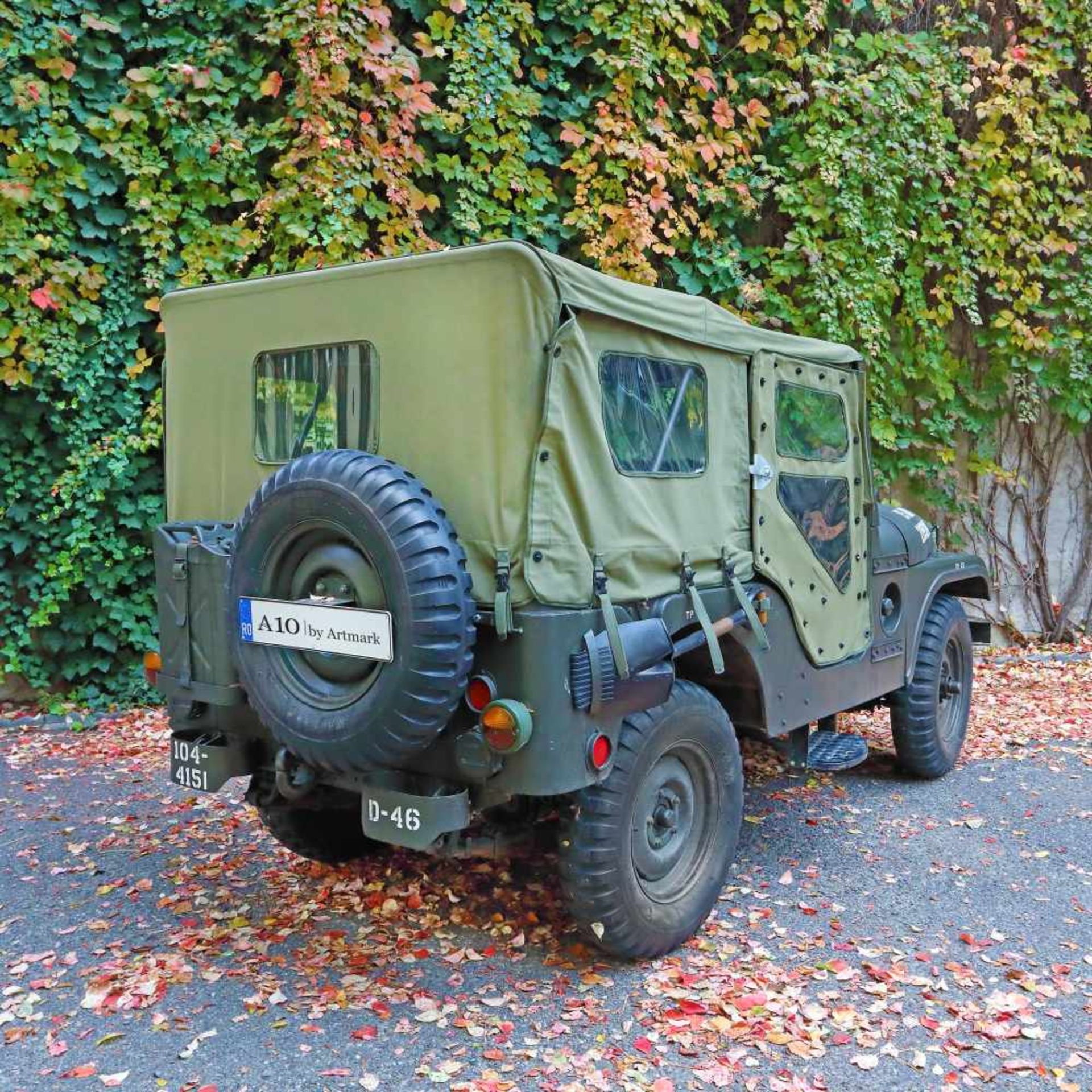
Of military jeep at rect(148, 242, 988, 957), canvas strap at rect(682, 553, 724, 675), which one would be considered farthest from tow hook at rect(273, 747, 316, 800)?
canvas strap at rect(682, 553, 724, 675)

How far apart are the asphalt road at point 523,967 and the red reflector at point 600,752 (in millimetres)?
787

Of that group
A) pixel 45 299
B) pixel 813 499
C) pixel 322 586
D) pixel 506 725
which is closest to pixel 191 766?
pixel 322 586

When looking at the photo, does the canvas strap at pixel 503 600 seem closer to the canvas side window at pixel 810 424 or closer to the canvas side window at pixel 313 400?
the canvas side window at pixel 313 400

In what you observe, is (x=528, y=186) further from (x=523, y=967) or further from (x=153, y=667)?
(x=523, y=967)

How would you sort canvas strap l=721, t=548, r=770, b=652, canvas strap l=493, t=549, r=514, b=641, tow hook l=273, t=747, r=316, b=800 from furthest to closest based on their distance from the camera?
canvas strap l=721, t=548, r=770, b=652, tow hook l=273, t=747, r=316, b=800, canvas strap l=493, t=549, r=514, b=641

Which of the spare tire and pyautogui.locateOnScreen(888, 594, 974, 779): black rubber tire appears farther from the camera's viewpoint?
pyautogui.locateOnScreen(888, 594, 974, 779): black rubber tire

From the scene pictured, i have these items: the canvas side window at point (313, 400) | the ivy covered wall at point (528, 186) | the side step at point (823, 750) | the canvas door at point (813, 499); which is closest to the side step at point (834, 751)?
the side step at point (823, 750)

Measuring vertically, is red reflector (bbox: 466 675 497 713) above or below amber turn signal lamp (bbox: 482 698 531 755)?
above

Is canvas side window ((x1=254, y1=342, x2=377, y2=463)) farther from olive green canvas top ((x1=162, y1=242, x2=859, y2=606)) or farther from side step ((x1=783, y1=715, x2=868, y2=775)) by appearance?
side step ((x1=783, y1=715, x2=868, y2=775))

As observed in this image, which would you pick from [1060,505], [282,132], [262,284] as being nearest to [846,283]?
[1060,505]

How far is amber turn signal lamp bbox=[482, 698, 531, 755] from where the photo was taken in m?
2.97

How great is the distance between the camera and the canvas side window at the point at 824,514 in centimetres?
448

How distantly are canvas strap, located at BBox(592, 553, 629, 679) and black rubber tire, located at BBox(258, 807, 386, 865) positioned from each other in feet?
5.10

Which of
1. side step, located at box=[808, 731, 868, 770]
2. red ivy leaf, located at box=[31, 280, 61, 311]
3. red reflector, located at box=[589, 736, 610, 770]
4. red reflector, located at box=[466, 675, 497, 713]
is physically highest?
red ivy leaf, located at box=[31, 280, 61, 311]
